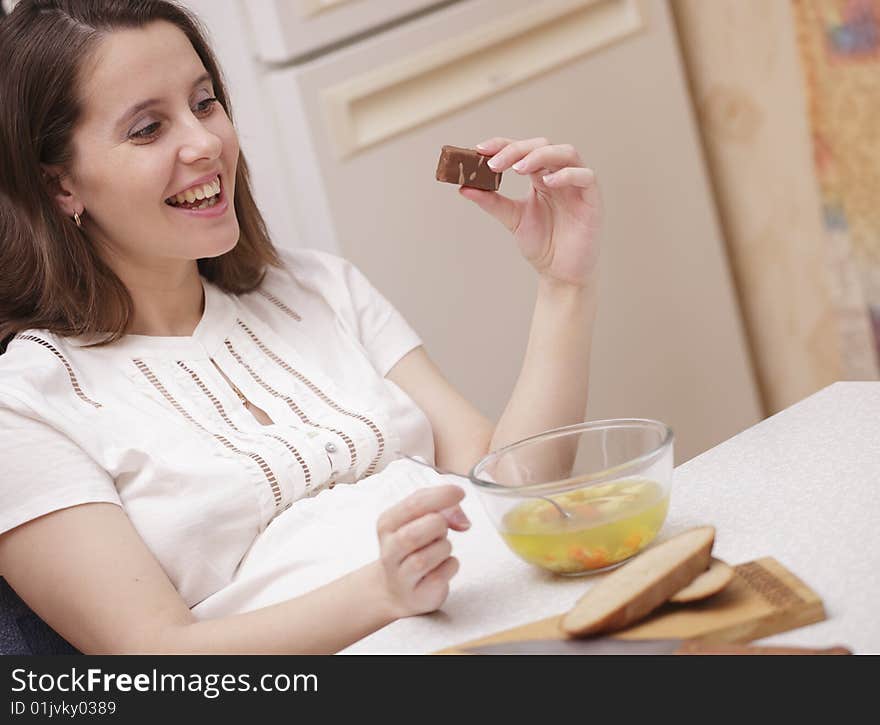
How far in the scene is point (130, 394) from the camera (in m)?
1.32

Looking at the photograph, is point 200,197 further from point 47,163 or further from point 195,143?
point 47,163

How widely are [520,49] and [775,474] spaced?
1175 mm

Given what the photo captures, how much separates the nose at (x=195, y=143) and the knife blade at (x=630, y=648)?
0.71m

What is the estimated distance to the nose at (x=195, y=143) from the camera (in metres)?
1.33

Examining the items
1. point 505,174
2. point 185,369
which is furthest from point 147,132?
point 505,174

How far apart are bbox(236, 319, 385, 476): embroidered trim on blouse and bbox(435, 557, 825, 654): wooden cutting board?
0.54 m

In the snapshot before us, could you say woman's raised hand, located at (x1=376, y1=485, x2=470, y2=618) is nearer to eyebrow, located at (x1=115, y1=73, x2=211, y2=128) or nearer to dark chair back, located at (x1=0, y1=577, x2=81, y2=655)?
dark chair back, located at (x1=0, y1=577, x2=81, y2=655)

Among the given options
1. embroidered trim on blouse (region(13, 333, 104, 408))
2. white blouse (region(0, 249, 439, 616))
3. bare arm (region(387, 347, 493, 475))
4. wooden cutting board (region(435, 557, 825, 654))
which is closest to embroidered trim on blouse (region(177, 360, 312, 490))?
white blouse (region(0, 249, 439, 616))

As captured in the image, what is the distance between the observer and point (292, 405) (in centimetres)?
141

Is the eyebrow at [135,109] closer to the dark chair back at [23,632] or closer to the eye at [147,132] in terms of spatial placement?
the eye at [147,132]

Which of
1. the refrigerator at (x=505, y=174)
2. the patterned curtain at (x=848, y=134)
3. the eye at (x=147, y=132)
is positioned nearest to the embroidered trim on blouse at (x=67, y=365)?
the eye at (x=147, y=132)

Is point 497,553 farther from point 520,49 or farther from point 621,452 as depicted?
point 520,49

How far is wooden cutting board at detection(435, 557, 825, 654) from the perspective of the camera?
0.80m
